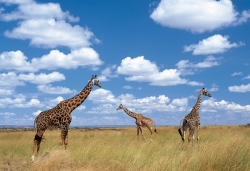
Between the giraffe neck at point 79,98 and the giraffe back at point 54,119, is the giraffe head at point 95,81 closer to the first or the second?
the giraffe neck at point 79,98

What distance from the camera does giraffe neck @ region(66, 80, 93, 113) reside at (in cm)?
1369

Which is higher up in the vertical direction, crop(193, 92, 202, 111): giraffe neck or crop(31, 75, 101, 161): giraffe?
crop(193, 92, 202, 111): giraffe neck

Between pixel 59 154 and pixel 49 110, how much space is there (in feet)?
10.9

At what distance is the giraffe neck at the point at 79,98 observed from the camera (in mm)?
13688

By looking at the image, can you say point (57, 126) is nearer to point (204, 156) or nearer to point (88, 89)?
point (88, 89)

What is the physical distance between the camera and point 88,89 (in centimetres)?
1434

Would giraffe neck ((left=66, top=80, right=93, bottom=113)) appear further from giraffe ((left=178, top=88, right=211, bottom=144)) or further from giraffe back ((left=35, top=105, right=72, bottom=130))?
giraffe ((left=178, top=88, right=211, bottom=144))

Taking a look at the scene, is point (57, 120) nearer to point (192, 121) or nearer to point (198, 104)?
point (192, 121)

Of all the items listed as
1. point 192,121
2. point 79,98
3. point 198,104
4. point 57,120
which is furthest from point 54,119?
point 198,104

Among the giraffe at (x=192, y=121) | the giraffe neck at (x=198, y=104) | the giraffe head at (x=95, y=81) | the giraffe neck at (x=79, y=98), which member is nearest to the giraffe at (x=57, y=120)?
the giraffe neck at (x=79, y=98)

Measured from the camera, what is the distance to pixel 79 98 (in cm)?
1408

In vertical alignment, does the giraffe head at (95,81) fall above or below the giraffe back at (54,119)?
above

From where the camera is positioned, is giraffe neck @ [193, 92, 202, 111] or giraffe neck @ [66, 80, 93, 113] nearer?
giraffe neck @ [66, 80, 93, 113]

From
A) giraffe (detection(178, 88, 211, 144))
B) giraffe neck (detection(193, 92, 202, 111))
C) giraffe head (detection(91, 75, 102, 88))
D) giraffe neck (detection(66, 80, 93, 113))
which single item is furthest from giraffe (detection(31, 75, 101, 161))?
giraffe neck (detection(193, 92, 202, 111))
